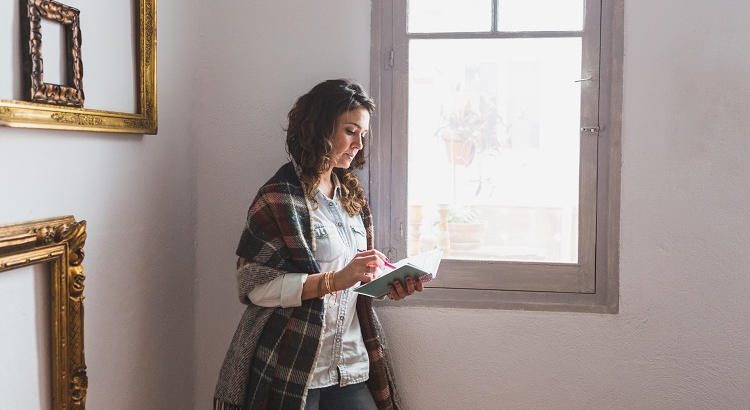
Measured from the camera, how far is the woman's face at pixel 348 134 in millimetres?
1694

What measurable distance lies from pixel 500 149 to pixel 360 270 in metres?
0.70

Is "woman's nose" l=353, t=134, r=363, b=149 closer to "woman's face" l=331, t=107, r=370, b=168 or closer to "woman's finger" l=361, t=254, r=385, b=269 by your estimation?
"woman's face" l=331, t=107, r=370, b=168

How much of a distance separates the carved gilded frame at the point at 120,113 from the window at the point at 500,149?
0.65 m

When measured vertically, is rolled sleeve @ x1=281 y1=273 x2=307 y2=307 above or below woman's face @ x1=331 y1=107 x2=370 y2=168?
below

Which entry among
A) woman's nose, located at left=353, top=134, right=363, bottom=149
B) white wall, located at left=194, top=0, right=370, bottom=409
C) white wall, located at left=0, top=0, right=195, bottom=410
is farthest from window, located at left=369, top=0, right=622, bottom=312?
white wall, located at left=0, top=0, right=195, bottom=410

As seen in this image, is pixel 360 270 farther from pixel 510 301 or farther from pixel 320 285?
pixel 510 301

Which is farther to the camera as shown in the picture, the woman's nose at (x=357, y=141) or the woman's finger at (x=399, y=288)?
the woman's nose at (x=357, y=141)

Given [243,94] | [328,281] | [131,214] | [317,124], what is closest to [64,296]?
[131,214]

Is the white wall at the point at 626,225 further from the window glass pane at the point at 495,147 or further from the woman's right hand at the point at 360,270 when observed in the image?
the woman's right hand at the point at 360,270

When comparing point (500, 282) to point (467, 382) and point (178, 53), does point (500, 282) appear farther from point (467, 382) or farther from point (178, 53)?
point (178, 53)

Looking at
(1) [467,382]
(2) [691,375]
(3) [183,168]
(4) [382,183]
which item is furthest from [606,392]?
(3) [183,168]

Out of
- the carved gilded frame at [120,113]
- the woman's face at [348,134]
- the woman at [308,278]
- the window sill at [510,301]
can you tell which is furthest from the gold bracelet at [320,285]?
the carved gilded frame at [120,113]

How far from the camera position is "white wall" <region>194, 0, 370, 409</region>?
2.00 m

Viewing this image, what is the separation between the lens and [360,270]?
60.6 inches
